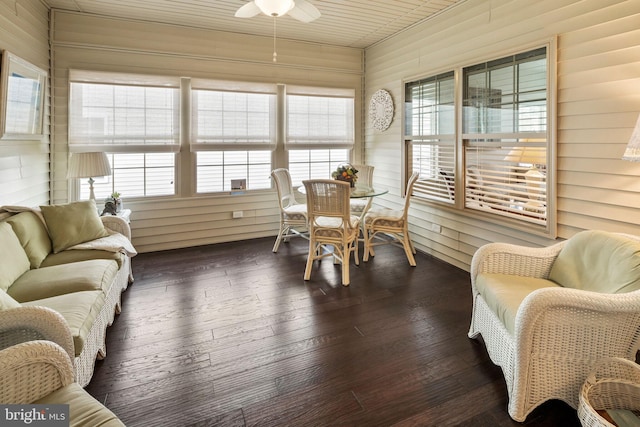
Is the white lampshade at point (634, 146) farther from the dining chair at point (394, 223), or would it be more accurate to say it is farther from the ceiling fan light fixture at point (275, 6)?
the ceiling fan light fixture at point (275, 6)

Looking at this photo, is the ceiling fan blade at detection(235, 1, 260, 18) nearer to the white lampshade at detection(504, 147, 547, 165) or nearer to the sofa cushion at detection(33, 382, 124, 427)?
the white lampshade at detection(504, 147, 547, 165)

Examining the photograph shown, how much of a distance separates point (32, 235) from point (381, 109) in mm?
4311

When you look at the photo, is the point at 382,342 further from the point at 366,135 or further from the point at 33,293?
the point at 366,135

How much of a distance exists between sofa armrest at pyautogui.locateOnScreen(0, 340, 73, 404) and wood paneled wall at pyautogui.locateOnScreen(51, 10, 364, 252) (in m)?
3.50

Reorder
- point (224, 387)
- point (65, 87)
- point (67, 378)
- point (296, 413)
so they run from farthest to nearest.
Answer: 1. point (65, 87)
2. point (224, 387)
3. point (296, 413)
4. point (67, 378)

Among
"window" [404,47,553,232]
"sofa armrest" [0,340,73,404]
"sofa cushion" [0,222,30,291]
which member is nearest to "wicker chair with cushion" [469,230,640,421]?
"window" [404,47,553,232]

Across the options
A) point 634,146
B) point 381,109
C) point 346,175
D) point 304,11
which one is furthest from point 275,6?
point 381,109

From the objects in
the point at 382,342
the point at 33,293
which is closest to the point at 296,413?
the point at 382,342

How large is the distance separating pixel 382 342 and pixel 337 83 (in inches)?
163

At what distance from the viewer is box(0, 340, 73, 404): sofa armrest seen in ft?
4.24

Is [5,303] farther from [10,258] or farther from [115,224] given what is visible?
[115,224]

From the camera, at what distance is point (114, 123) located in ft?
14.5

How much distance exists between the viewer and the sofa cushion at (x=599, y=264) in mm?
1900

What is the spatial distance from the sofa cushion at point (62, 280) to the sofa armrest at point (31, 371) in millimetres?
970
